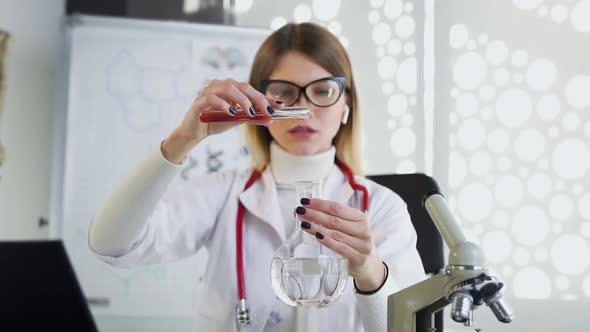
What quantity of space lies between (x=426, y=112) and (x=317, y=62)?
1479 millimetres

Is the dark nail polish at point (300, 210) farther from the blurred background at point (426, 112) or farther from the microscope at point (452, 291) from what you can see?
the blurred background at point (426, 112)

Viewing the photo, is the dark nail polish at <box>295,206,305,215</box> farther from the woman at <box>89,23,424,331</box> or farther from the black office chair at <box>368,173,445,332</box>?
the black office chair at <box>368,173,445,332</box>

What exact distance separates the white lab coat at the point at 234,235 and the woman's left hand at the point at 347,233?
28 centimetres

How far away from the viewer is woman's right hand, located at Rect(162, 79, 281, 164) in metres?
1.01

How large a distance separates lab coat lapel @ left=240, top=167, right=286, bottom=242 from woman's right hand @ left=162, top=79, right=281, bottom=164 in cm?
30

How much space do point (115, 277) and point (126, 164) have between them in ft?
1.34

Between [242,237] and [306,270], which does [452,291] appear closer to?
[306,270]

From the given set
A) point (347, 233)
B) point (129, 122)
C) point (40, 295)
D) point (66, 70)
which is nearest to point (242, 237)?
point (347, 233)

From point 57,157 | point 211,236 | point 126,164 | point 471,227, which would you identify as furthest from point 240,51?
point 211,236

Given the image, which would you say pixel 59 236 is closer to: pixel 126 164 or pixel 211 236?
pixel 126 164

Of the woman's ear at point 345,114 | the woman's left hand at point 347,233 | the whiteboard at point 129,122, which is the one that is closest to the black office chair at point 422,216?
the woman's ear at point 345,114

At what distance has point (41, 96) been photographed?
2750 millimetres

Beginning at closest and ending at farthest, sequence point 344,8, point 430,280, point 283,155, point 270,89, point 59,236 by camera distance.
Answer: point 430,280
point 270,89
point 283,155
point 59,236
point 344,8

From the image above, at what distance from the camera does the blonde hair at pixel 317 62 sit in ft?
4.71
